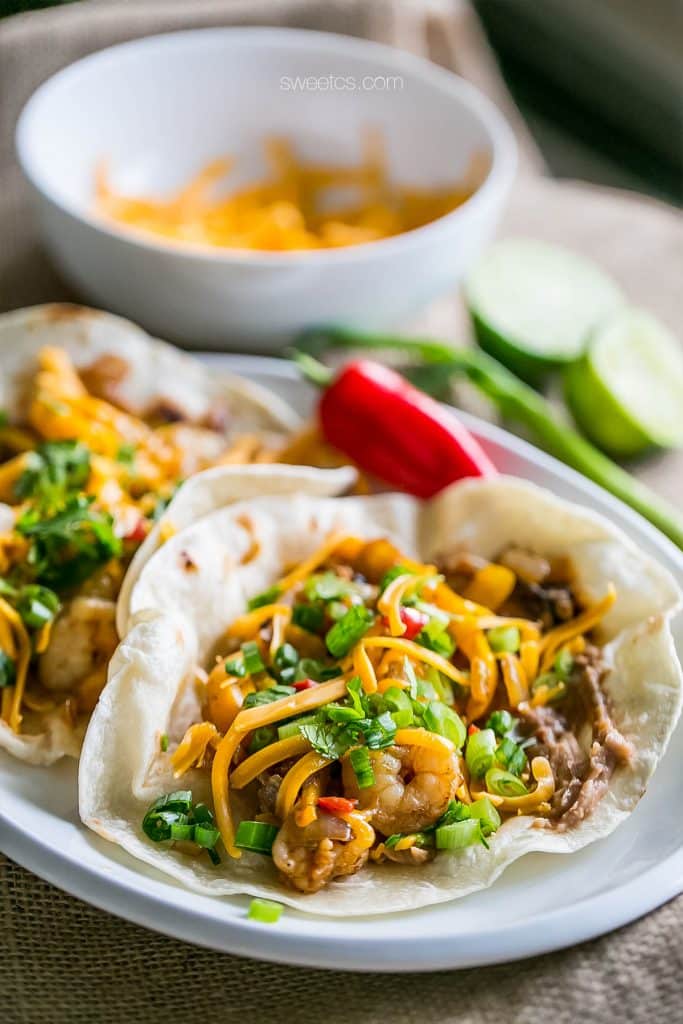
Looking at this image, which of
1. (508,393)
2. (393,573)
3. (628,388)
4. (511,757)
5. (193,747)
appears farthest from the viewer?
(628,388)

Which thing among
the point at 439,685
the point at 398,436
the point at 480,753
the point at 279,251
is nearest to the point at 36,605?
the point at 439,685

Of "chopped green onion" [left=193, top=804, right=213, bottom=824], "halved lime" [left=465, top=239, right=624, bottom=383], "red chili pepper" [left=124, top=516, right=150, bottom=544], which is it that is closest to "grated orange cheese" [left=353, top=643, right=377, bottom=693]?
"chopped green onion" [left=193, top=804, right=213, bottom=824]

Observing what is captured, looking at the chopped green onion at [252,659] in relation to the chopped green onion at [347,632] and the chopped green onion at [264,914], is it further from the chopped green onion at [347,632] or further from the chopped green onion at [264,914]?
the chopped green onion at [264,914]

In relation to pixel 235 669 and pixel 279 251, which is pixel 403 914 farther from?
pixel 279 251

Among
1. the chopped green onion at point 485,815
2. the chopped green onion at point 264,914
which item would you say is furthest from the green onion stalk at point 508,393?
the chopped green onion at point 264,914

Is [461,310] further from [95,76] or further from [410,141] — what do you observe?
[95,76]

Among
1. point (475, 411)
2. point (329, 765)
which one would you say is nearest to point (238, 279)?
point (475, 411)
